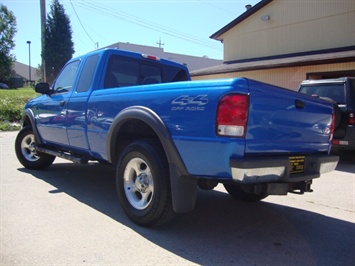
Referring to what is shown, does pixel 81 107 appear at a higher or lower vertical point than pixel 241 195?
higher

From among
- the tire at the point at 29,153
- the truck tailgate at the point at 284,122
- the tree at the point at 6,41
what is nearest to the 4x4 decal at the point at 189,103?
the truck tailgate at the point at 284,122

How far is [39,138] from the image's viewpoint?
6.27 m

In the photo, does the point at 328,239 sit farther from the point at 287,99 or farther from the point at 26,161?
the point at 26,161

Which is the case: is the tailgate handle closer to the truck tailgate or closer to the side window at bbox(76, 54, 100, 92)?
the truck tailgate

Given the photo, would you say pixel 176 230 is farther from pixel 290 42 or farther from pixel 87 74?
pixel 290 42

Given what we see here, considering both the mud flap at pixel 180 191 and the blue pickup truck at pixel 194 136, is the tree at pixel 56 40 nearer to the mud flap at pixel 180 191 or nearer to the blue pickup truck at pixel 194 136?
the blue pickup truck at pixel 194 136

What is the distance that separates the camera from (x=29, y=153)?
6.85m

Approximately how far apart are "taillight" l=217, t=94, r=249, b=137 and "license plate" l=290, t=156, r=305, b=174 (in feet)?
2.46

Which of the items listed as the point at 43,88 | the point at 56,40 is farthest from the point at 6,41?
the point at 43,88

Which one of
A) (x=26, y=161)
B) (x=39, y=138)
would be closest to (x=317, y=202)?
(x=39, y=138)

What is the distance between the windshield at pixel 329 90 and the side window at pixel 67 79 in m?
5.76

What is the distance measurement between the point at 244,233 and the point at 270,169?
40.9 inches

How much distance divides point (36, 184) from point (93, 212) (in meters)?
1.85

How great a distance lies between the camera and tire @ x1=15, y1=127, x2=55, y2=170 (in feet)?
21.9
